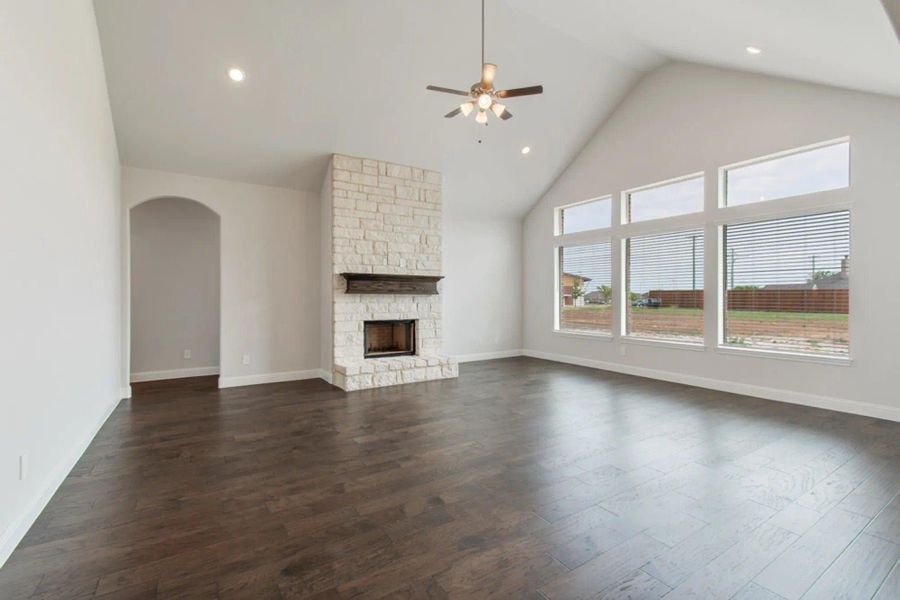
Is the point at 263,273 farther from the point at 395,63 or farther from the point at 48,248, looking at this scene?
the point at 48,248

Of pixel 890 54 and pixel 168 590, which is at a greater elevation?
pixel 890 54

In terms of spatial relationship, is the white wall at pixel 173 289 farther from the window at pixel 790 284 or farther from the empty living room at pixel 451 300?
the window at pixel 790 284

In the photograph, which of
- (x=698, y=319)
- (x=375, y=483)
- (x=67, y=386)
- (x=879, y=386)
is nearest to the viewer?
(x=375, y=483)

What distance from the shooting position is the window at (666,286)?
5.79m

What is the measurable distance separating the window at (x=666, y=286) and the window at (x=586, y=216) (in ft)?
2.12

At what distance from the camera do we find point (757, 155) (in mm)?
5004

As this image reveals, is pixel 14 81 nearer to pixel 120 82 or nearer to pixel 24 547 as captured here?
pixel 24 547

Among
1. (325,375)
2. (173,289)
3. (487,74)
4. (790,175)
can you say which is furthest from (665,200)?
(173,289)

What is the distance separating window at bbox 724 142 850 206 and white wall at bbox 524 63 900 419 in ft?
0.51

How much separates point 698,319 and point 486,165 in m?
3.89

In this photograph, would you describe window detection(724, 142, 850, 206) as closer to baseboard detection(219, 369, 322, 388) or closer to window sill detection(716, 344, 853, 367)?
window sill detection(716, 344, 853, 367)

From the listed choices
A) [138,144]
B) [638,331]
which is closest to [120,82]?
[138,144]

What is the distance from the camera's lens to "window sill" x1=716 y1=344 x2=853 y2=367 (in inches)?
174

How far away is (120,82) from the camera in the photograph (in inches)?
171
